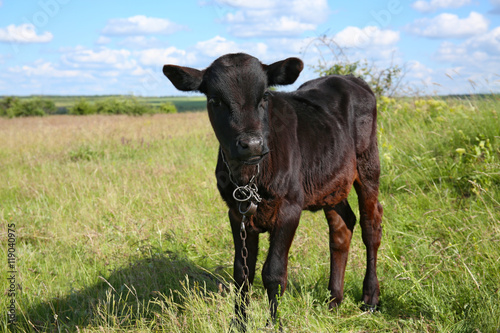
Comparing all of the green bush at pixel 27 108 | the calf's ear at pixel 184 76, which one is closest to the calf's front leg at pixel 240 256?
the calf's ear at pixel 184 76

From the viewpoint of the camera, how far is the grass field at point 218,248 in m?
3.48

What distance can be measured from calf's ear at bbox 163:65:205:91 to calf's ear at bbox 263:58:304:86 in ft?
1.84

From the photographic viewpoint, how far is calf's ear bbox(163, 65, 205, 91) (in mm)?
3402

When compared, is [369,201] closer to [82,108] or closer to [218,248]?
[218,248]

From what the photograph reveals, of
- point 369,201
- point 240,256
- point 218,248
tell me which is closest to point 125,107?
point 218,248

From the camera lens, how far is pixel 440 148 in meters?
7.11

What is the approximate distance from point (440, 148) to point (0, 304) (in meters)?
6.54

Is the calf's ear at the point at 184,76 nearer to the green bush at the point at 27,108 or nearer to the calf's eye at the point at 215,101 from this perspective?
the calf's eye at the point at 215,101

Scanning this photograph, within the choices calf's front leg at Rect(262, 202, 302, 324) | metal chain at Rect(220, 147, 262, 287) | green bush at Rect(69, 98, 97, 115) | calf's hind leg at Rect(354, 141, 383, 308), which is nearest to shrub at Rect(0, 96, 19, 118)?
green bush at Rect(69, 98, 97, 115)

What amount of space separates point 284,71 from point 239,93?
1.87ft

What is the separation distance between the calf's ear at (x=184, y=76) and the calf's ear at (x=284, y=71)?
0.56 m

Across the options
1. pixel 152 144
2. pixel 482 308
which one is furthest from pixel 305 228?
pixel 152 144

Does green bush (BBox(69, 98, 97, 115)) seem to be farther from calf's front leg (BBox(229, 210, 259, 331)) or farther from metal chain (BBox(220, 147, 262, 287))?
metal chain (BBox(220, 147, 262, 287))

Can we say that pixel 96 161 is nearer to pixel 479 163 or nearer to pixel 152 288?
pixel 152 288
